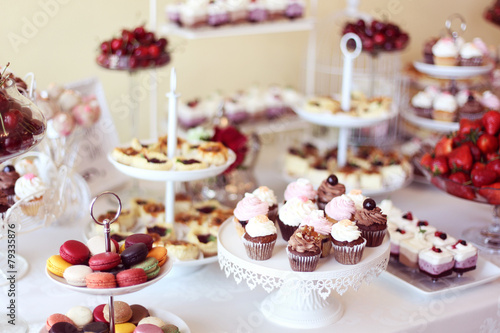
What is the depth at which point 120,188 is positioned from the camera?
8.87 ft

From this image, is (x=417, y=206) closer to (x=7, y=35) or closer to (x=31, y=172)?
(x=31, y=172)

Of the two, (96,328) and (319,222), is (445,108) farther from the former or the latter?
(96,328)

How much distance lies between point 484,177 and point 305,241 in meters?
0.84

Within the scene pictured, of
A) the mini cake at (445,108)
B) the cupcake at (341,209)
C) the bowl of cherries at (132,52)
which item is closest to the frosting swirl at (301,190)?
the cupcake at (341,209)

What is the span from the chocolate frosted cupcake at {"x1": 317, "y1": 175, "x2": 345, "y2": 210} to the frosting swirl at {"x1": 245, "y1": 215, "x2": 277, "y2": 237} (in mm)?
277

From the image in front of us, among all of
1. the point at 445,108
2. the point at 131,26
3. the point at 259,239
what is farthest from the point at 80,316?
the point at 131,26

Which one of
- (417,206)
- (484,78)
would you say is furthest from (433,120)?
(484,78)

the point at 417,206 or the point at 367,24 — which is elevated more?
the point at 367,24

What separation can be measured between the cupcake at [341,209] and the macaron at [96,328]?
69cm

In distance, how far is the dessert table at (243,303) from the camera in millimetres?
1714

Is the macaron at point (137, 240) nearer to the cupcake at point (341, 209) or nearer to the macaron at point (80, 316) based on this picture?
the macaron at point (80, 316)

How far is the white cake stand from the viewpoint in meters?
1.57

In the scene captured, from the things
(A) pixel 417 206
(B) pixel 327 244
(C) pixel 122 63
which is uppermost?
(C) pixel 122 63

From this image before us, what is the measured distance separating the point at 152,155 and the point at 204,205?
0.38 metres
